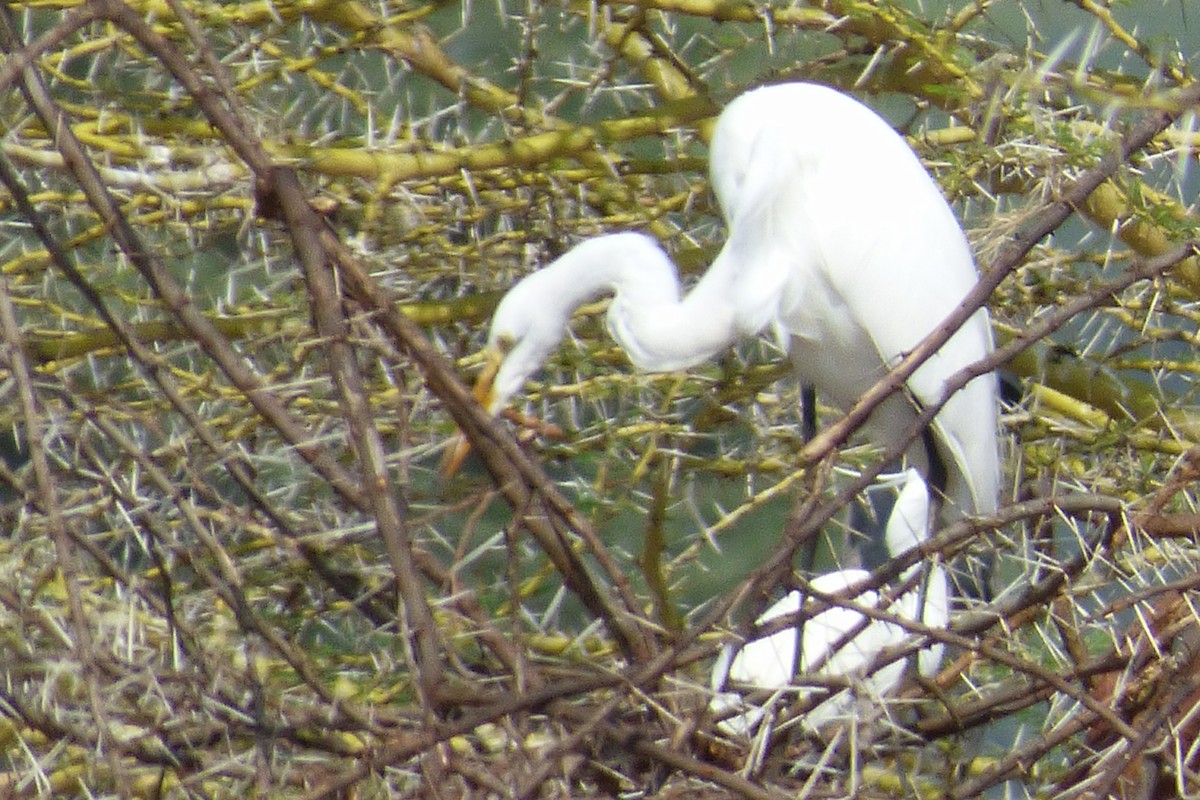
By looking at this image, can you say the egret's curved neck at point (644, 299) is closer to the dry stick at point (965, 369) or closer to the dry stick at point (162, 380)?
the dry stick at point (162, 380)

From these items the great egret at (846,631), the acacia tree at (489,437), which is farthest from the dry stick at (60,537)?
the great egret at (846,631)

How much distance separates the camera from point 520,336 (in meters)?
1.86

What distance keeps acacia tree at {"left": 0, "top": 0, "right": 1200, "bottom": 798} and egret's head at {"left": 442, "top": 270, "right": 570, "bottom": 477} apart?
74mm

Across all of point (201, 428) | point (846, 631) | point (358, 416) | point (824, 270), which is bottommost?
point (824, 270)

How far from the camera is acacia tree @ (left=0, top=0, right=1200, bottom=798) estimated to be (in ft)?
3.14

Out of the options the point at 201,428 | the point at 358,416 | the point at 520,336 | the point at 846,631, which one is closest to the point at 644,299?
the point at 520,336

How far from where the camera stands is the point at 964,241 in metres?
2.24

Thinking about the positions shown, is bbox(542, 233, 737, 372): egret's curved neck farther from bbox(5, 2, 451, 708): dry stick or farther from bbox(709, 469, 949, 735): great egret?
bbox(5, 2, 451, 708): dry stick

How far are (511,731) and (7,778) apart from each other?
0.61 m

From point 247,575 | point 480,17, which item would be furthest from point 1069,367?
point 480,17

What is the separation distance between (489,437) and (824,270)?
1281 millimetres

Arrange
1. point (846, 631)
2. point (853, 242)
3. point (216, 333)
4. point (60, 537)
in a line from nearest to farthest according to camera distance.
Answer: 1. point (60, 537)
2. point (216, 333)
3. point (846, 631)
4. point (853, 242)

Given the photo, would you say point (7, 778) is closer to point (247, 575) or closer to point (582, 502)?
point (247, 575)

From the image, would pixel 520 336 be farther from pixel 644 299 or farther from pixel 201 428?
pixel 201 428
